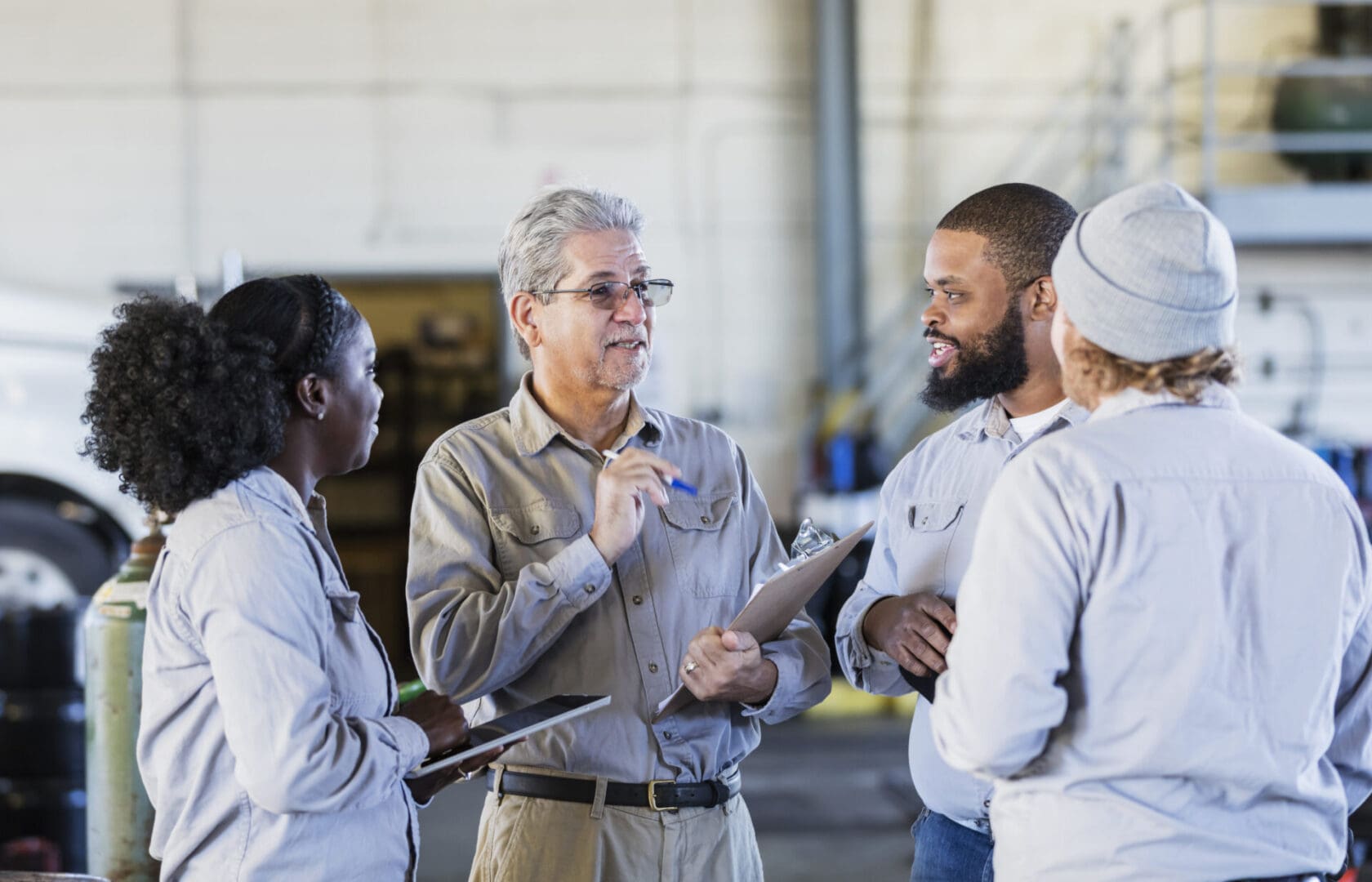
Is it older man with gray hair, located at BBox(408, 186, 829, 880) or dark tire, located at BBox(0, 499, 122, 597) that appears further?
dark tire, located at BBox(0, 499, 122, 597)

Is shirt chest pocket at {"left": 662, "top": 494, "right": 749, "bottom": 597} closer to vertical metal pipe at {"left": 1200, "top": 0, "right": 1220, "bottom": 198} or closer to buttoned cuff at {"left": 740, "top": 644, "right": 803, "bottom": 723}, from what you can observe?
buttoned cuff at {"left": 740, "top": 644, "right": 803, "bottom": 723}

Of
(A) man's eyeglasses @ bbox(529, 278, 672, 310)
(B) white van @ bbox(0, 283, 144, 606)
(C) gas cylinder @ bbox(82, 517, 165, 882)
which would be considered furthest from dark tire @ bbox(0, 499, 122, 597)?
(A) man's eyeglasses @ bbox(529, 278, 672, 310)

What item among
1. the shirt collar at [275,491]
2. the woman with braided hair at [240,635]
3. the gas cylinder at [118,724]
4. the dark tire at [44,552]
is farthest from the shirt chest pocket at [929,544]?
the dark tire at [44,552]

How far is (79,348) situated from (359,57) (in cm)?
262

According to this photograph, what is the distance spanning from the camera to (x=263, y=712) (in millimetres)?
1428

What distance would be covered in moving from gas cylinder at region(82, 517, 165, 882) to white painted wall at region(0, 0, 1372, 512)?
5312mm

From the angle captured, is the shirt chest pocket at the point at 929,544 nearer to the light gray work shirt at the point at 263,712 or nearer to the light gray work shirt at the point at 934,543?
the light gray work shirt at the point at 934,543

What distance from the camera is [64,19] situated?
742 centimetres

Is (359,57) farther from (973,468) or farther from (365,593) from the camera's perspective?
(973,468)

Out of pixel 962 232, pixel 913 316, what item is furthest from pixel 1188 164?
pixel 962 232

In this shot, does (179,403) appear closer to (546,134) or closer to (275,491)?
(275,491)

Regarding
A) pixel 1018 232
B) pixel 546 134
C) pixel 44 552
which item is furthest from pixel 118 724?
pixel 546 134

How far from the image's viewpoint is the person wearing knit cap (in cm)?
132

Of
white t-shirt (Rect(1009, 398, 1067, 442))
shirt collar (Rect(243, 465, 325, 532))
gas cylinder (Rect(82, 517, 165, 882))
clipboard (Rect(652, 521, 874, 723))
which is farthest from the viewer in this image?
gas cylinder (Rect(82, 517, 165, 882))
